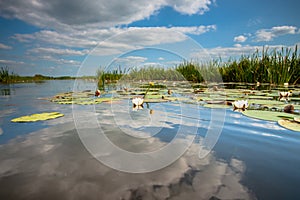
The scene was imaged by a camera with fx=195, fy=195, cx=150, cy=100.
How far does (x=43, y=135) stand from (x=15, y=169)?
0.62m

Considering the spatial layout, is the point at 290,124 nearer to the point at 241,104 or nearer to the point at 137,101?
the point at 241,104

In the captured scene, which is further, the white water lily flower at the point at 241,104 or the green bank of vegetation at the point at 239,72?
the green bank of vegetation at the point at 239,72

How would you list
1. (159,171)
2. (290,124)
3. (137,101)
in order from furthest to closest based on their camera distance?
(137,101), (290,124), (159,171)

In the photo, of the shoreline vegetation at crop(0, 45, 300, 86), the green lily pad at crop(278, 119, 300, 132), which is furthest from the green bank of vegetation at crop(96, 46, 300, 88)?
the green lily pad at crop(278, 119, 300, 132)

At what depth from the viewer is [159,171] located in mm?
1042

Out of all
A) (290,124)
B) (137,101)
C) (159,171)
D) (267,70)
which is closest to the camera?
(159,171)

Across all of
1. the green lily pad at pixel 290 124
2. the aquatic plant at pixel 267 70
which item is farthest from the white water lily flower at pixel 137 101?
the aquatic plant at pixel 267 70

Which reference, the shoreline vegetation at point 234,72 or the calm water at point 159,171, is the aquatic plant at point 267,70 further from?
the calm water at point 159,171

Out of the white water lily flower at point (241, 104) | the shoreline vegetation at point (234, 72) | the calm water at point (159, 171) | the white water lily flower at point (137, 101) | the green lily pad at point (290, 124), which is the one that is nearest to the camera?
the calm water at point (159, 171)

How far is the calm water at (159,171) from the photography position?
0.84m

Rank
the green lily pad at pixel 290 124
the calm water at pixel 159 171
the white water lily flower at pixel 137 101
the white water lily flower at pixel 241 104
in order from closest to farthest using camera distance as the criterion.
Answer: the calm water at pixel 159 171 < the green lily pad at pixel 290 124 < the white water lily flower at pixel 241 104 < the white water lily flower at pixel 137 101

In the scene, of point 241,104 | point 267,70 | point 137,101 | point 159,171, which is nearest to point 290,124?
point 241,104

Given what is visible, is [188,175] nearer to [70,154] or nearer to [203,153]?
[203,153]

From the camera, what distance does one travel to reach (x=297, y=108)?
101 inches
